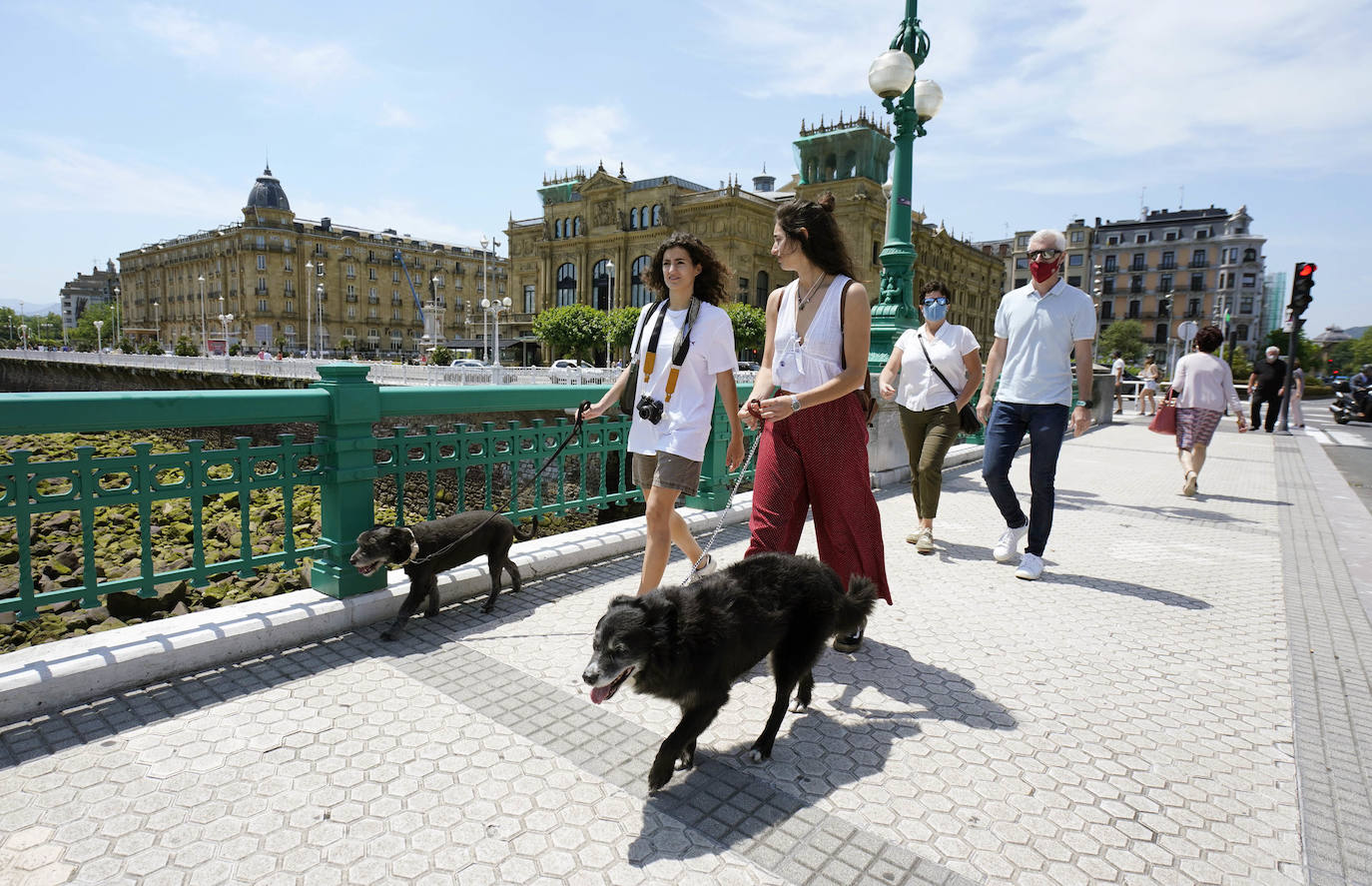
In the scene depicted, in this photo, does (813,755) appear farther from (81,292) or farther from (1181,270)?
(81,292)

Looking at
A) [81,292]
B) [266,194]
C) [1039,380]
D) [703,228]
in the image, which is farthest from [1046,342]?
[81,292]

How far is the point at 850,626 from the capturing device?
2.83 metres

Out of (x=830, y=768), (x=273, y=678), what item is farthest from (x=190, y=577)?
(x=830, y=768)

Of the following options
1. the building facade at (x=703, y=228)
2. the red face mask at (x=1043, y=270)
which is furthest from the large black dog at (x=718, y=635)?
the building facade at (x=703, y=228)

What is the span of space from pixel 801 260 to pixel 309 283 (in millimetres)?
106386

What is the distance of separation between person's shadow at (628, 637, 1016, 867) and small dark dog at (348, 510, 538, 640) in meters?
1.62

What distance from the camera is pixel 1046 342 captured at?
4938mm

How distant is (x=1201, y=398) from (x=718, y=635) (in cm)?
865

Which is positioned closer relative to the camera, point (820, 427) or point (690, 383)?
point (820, 427)

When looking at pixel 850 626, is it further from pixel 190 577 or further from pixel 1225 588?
pixel 1225 588

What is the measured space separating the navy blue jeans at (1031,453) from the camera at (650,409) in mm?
2473

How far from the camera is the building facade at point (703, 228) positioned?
239 feet

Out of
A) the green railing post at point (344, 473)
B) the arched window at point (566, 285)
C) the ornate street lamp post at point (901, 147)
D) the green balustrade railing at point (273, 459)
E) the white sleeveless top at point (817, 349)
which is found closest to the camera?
the green balustrade railing at point (273, 459)

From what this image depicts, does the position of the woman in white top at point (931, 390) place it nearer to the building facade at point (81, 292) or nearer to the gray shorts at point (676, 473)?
the gray shorts at point (676, 473)
